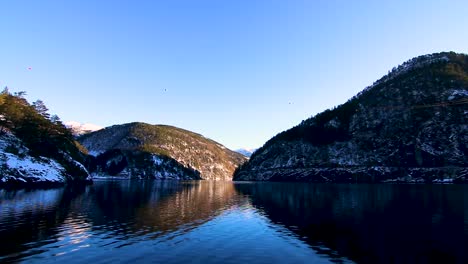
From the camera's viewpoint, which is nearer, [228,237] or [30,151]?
[228,237]

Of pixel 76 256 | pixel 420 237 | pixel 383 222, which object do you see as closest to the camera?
pixel 76 256

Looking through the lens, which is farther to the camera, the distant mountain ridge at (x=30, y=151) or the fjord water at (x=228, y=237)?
the distant mountain ridge at (x=30, y=151)

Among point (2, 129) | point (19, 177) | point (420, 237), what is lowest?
point (420, 237)

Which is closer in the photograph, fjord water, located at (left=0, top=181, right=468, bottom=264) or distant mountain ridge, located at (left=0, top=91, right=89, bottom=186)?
fjord water, located at (left=0, top=181, right=468, bottom=264)

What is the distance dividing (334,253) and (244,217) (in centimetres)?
3261

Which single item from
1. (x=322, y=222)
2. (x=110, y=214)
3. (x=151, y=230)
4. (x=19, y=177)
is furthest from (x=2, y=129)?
(x=322, y=222)

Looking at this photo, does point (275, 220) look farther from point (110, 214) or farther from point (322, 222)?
point (110, 214)

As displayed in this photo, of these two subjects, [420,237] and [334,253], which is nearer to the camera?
[334,253]

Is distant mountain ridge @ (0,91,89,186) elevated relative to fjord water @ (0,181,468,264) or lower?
elevated

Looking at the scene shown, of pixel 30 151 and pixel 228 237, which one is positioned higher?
pixel 30 151

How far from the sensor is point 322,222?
63219mm

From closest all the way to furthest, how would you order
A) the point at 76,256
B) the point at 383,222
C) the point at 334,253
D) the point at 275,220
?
the point at 76,256 < the point at 334,253 < the point at 383,222 < the point at 275,220

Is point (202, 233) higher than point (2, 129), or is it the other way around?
point (2, 129)

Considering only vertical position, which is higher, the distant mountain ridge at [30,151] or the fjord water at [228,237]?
the distant mountain ridge at [30,151]
